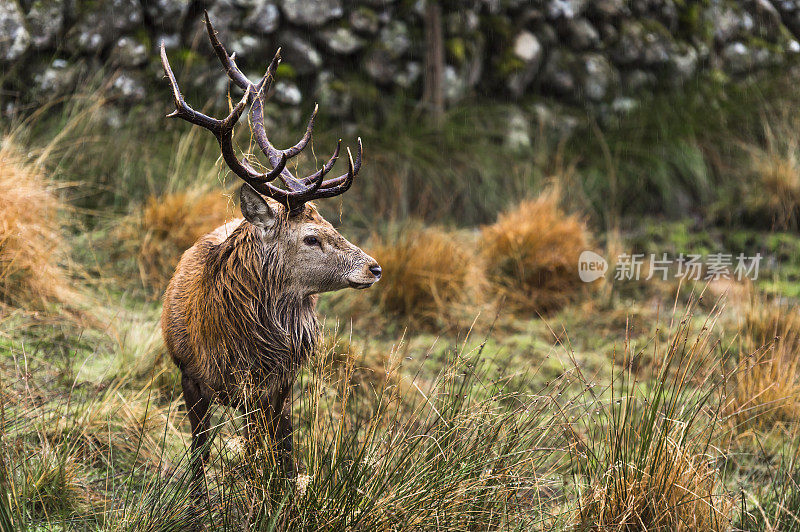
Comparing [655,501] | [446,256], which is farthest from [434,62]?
[655,501]

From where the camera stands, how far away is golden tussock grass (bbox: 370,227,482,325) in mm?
5051

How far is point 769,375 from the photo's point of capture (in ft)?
12.1

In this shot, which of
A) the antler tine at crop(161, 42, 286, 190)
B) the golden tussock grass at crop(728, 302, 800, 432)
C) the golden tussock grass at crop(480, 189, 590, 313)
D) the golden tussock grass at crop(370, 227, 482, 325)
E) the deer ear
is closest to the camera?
the antler tine at crop(161, 42, 286, 190)

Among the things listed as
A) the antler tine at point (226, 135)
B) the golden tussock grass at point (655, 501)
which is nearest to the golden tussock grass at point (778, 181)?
the golden tussock grass at point (655, 501)

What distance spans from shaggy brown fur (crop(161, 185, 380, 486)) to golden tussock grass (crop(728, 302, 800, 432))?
198cm

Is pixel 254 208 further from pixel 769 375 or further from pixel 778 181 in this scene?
pixel 778 181

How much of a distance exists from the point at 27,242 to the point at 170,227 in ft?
3.12

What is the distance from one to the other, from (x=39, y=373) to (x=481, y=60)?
18.7ft

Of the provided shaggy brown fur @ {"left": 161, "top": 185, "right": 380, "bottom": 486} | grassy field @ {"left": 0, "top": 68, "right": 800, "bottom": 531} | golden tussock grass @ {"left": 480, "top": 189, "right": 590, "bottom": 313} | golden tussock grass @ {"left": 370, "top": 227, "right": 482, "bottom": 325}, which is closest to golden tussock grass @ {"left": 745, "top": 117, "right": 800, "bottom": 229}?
grassy field @ {"left": 0, "top": 68, "right": 800, "bottom": 531}

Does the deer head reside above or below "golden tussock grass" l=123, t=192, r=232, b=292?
above

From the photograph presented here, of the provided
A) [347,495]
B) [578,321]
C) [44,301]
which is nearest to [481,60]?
[578,321]

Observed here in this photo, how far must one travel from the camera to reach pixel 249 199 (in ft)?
7.74

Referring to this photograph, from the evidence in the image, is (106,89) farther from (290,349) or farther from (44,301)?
(290,349)

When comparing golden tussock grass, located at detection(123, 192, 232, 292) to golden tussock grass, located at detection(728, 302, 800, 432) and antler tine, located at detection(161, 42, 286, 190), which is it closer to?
antler tine, located at detection(161, 42, 286, 190)
